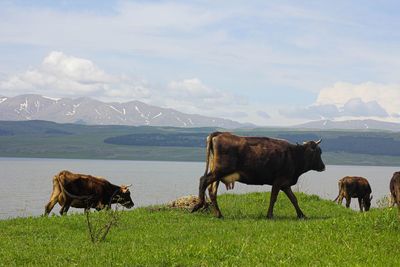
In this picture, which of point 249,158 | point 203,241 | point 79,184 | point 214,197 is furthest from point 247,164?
point 79,184

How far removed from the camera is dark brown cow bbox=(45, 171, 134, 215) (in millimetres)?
23828

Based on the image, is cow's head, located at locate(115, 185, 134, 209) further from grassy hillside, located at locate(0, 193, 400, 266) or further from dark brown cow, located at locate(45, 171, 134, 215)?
grassy hillside, located at locate(0, 193, 400, 266)

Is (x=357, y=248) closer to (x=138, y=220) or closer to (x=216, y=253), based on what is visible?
(x=216, y=253)

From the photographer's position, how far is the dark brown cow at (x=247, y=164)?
21.9 metres

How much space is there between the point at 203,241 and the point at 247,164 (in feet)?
24.9

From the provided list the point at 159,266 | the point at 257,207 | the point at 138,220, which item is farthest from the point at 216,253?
the point at 257,207

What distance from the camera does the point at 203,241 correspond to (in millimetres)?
15164

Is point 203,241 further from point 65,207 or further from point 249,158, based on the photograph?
point 65,207

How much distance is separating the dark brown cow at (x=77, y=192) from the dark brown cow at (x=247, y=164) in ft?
14.7

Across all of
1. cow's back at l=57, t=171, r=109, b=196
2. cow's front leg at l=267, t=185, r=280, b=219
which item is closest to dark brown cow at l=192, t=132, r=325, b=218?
cow's front leg at l=267, t=185, r=280, b=219

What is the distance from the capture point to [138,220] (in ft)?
66.1

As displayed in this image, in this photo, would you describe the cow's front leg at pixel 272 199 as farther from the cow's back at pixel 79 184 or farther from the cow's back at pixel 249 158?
the cow's back at pixel 79 184

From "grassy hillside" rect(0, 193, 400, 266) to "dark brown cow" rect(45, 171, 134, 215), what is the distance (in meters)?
3.55

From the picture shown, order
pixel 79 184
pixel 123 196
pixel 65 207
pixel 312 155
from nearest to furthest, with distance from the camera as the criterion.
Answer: pixel 65 207 → pixel 79 184 → pixel 312 155 → pixel 123 196
